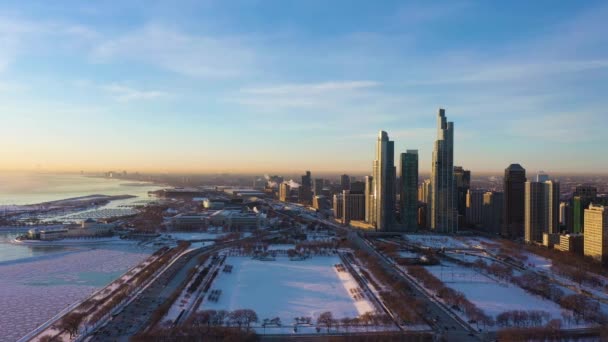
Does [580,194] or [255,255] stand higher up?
[580,194]

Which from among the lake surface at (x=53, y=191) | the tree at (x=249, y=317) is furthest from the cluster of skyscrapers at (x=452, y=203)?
the lake surface at (x=53, y=191)

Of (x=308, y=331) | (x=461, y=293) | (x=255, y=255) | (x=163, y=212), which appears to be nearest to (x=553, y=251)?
A: (x=461, y=293)

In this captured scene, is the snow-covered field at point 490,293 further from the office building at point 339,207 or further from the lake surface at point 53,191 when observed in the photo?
the lake surface at point 53,191

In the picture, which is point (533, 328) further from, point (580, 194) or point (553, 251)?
point (580, 194)

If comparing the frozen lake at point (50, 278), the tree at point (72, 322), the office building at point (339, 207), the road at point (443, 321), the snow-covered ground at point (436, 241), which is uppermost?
the office building at point (339, 207)

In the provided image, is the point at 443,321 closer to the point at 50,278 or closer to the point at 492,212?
the point at 50,278

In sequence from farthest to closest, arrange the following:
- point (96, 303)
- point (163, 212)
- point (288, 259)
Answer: point (163, 212), point (288, 259), point (96, 303)
